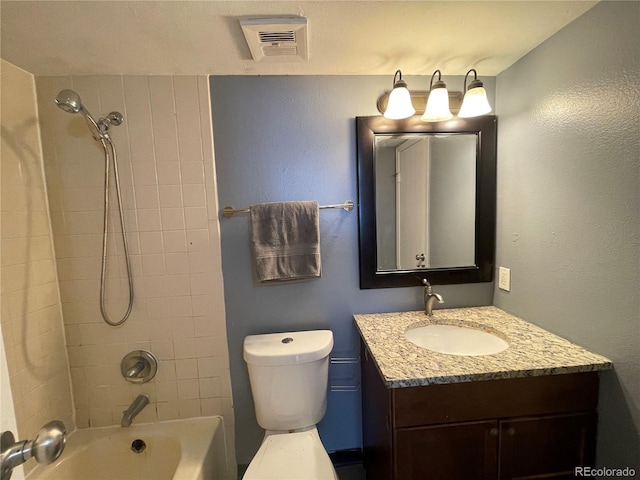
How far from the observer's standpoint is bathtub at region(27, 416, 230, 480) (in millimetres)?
1358

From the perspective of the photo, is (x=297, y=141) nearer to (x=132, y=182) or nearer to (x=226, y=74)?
(x=226, y=74)

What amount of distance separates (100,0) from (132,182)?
0.72m

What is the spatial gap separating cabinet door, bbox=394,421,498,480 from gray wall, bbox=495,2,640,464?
41cm

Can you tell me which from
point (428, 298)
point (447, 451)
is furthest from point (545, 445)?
point (428, 298)

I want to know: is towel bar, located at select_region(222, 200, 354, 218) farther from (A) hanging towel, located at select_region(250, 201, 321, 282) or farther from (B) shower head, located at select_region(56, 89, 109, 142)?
(B) shower head, located at select_region(56, 89, 109, 142)

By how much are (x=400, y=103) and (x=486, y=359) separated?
110 centimetres

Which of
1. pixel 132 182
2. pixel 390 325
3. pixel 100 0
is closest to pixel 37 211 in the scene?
pixel 132 182

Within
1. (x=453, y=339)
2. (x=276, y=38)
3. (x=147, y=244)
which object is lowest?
(x=453, y=339)

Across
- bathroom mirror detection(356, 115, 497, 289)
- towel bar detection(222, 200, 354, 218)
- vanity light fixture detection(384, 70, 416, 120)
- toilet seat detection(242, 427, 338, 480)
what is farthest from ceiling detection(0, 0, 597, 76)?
toilet seat detection(242, 427, 338, 480)

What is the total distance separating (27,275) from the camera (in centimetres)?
126

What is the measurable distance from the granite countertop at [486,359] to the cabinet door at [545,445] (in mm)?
207

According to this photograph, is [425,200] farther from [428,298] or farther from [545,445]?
[545,445]

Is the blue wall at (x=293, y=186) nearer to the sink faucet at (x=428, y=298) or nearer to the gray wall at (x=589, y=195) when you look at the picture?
the sink faucet at (x=428, y=298)

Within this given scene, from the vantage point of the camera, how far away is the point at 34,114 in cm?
133
